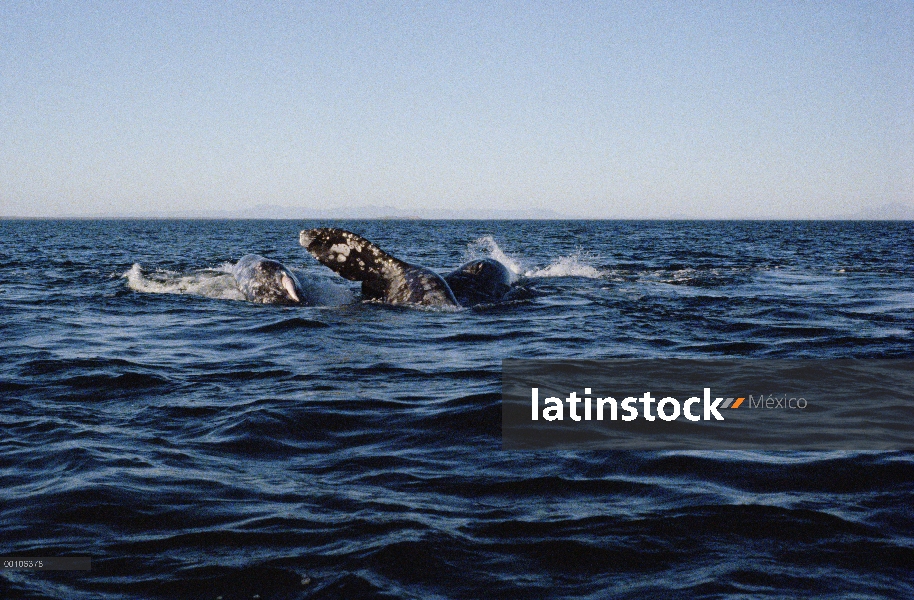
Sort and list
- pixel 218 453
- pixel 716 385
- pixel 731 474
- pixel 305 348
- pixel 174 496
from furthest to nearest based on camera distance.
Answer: pixel 305 348, pixel 716 385, pixel 218 453, pixel 731 474, pixel 174 496

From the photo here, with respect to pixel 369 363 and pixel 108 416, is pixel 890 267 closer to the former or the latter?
pixel 369 363

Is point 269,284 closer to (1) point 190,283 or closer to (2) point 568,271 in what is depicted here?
(1) point 190,283

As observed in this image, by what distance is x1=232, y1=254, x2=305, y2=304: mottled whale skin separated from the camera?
14594 mm

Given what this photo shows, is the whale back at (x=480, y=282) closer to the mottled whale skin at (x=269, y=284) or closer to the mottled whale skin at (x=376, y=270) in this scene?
the mottled whale skin at (x=376, y=270)

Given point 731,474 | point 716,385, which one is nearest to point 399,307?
point 716,385

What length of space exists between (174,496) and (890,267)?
25.0 m

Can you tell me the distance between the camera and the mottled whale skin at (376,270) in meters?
13.7

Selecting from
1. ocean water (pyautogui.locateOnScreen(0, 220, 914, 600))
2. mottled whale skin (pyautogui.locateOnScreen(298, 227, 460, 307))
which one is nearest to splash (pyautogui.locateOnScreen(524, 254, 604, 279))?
mottled whale skin (pyautogui.locateOnScreen(298, 227, 460, 307))

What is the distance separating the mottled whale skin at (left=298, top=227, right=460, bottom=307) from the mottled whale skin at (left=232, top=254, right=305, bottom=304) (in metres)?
1.00

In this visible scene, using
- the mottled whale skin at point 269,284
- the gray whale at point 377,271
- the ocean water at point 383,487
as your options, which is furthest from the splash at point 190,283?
the ocean water at point 383,487

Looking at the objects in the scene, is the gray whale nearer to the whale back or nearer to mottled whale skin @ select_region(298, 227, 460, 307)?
mottled whale skin @ select_region(298, 227, 460, 307)

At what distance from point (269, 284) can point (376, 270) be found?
2.14 meters

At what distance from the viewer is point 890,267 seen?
25.1 metres

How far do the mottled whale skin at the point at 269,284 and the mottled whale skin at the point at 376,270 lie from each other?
3.27 ft
